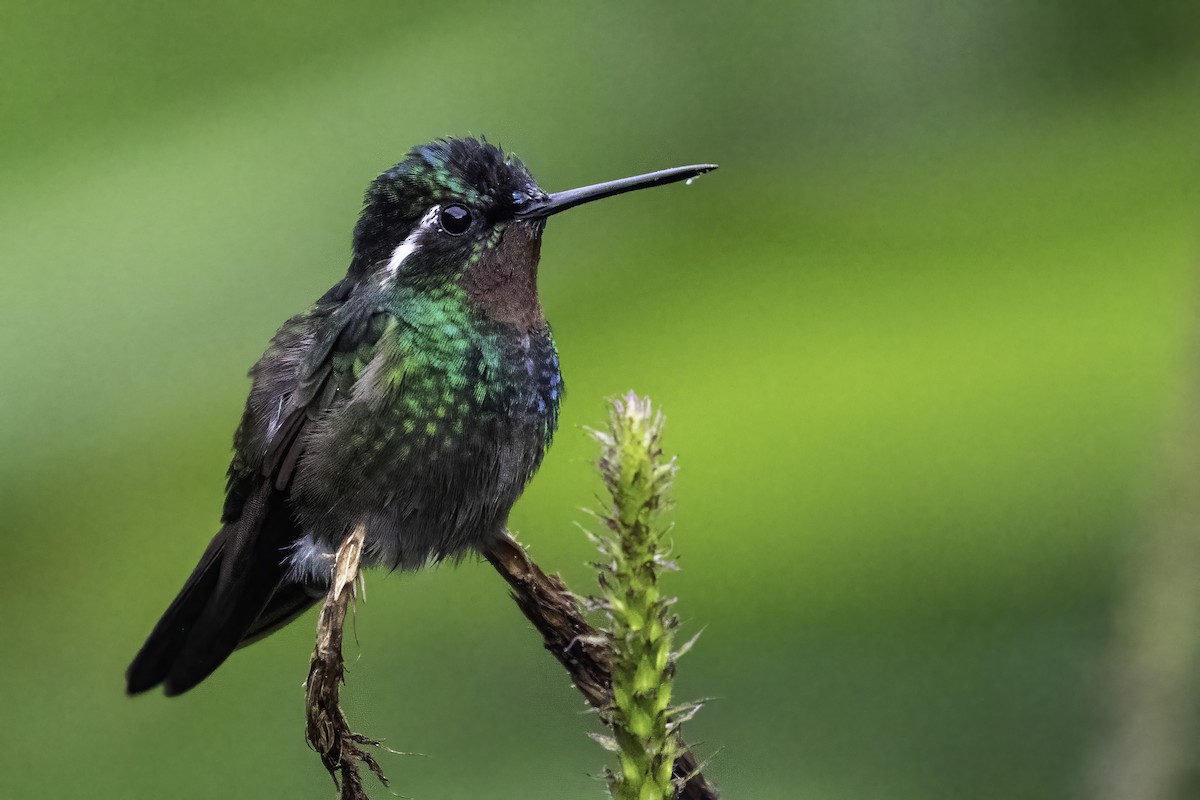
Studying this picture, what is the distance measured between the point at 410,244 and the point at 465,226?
0.13 meters

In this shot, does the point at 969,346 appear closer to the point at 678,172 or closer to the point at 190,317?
the point at 678,172

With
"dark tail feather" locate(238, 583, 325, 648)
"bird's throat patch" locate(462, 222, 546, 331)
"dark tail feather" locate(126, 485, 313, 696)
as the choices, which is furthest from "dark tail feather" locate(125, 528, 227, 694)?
"bird's throat patch" locate(462, 222, 546, 331)

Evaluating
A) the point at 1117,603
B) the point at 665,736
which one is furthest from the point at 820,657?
the point at 665,736

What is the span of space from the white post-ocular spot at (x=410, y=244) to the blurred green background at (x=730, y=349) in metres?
0.25

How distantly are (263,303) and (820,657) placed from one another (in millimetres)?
1708

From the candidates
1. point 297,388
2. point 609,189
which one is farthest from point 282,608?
point 609,189

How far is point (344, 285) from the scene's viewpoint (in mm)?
3002

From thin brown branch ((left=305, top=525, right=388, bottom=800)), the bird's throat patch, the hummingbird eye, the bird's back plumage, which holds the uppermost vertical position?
the hummingbird eye

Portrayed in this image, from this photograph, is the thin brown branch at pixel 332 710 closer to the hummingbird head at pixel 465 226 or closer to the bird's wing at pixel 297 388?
the bird's wing at pixel 297 388

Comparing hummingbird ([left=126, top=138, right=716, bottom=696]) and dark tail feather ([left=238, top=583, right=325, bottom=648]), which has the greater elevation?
hummingbird ([left=126, top=138, right=716, bottom=696])

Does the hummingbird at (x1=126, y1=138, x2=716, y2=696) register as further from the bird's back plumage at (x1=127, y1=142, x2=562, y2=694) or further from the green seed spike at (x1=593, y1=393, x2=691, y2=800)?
the green seed spike at (x1=593, y1=393, x2=691, y2=800)

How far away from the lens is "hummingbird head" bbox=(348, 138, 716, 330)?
9.36 ft

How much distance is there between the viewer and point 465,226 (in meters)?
2.91

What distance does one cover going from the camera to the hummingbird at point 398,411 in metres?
2.75
